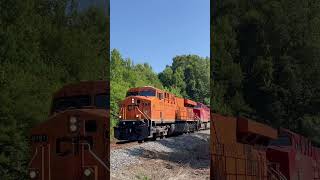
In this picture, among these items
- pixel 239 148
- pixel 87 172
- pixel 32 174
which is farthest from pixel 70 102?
pixel 239 148

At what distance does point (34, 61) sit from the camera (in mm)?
6137

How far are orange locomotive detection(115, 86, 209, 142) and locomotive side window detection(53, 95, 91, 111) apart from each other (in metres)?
0.47

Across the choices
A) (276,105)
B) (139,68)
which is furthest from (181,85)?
(276,105)

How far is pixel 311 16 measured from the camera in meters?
5.63

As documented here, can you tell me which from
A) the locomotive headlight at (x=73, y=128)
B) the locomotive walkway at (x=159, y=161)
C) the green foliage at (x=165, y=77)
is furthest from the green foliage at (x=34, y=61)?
Answer: the locomotive walkway at (x=159, y=161)

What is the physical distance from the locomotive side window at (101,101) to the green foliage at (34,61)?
0.30m

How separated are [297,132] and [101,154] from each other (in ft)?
7.81

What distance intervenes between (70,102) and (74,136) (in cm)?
45

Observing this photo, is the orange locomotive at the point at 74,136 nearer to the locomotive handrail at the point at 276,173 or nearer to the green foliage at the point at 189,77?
the green foliage at the point at 189,77

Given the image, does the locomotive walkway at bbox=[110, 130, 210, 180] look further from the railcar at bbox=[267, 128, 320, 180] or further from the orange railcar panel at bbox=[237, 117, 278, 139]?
the railcar at bbox=[267, 128, 320, 180]

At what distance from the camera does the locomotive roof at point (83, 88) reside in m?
5.61

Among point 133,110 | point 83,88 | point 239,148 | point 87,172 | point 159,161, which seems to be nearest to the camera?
point 239,148

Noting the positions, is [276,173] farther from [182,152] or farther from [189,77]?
[189,77]

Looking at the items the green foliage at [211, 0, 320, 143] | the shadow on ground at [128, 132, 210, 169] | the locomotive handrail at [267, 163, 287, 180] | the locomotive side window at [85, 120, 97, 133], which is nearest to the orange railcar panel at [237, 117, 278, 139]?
the green foliage at [211, 0, 320, 143]
